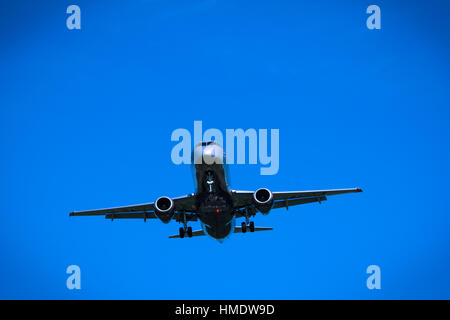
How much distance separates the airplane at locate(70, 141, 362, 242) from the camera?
116 ft

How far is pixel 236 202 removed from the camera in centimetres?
3962

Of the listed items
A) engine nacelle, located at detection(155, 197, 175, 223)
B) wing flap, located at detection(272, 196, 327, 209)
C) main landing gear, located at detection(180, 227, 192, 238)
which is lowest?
main landing gear, located at detection(180, 227, 192, 238)

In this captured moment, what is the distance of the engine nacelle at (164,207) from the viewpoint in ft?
120

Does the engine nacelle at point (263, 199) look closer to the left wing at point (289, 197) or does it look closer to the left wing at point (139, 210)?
the left wing at point (289, 197)

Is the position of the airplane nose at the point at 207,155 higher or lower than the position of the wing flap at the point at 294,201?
higher

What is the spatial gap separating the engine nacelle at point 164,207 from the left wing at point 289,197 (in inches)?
180

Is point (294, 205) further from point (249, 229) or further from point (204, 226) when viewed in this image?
point (204, 226)

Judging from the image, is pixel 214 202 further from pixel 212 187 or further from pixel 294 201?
pixel 294 201

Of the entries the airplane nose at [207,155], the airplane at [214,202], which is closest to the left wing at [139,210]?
the airplane at [214,202]

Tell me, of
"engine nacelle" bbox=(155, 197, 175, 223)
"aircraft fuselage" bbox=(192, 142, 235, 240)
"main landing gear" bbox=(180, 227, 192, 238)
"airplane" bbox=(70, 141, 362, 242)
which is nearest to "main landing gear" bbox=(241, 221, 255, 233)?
"airplane" bbox=(70, 141, 362, 242)

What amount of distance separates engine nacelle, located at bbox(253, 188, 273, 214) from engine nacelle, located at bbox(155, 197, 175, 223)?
577 cm

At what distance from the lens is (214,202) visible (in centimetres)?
3656

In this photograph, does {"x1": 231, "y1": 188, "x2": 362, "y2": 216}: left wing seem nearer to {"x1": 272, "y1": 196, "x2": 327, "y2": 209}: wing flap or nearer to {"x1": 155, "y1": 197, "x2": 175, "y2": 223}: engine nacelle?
{"x1": 272, "y1": 196, "x2": 327, "y2": 209}: wing flap
